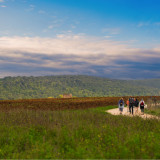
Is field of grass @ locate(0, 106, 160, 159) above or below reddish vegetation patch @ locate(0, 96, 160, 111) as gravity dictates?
above

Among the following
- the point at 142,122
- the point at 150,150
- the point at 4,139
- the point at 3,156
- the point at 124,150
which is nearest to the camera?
the point at 124,150

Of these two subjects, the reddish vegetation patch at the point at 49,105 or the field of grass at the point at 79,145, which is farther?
the reddish vegetation patch at the point at 49,105

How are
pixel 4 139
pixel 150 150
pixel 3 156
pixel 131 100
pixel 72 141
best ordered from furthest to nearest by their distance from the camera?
pixel 131 100 → pixel 4 139 → pixel 72 141 → pixel 3 156 → pixel 150 150

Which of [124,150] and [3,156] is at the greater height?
[124,150]

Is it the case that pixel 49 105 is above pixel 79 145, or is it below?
below

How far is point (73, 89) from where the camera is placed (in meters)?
200

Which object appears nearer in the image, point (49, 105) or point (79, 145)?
point (79, 145)

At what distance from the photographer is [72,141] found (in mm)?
8484

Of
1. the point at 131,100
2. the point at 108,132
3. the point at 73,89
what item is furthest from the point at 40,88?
the point at 108,132

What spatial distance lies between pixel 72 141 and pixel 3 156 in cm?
241

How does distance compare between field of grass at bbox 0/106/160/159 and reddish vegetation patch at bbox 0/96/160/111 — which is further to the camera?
reddish vegetation patch at bbox 0/96/160/111

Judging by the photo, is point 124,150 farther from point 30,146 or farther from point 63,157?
point 30,146

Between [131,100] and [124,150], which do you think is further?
[131,100]

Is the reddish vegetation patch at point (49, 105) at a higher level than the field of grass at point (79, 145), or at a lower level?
lower
